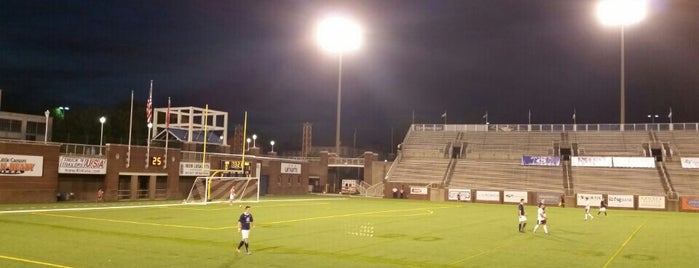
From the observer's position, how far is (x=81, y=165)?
158ft

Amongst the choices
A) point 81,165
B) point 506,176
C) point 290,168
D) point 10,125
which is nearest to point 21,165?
point 81,165

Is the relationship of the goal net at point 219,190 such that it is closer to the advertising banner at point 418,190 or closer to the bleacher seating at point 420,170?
the advertising banner at point 418,190

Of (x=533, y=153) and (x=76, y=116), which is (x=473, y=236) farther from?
(x=76, y=116)

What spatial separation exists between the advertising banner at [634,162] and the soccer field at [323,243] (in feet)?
118

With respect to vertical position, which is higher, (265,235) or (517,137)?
(517,137)

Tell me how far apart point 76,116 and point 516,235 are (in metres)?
86.7

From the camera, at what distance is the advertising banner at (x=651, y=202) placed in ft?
190

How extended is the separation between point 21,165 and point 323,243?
32433mm

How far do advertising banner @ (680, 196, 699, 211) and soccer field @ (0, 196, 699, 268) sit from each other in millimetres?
27055

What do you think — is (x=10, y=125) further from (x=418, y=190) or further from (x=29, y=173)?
(x=418, y=190)

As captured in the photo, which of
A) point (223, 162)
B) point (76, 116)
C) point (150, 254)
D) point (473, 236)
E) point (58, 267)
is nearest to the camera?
point (58, 267)

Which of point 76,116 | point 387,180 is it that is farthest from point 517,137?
point 76,116

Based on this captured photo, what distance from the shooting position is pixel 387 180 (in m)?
73.6

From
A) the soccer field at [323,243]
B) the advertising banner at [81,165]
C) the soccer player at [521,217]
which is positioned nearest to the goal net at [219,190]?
the advertising banner at [81,165]
